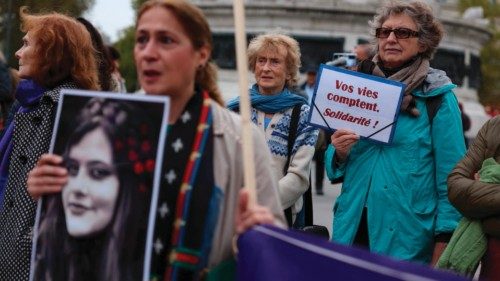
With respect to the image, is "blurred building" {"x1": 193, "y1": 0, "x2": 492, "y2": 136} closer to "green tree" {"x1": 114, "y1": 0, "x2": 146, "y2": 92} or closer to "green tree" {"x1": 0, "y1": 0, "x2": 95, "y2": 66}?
"green tree" {"x1": 0, "y1": 0, "x2": 95, "y2": 66}

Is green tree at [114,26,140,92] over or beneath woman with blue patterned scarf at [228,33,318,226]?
beneath

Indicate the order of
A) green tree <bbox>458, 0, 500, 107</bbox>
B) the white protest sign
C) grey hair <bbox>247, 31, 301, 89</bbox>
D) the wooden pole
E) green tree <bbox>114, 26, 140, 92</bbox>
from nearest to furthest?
the wooden pole < the white protest sign < grey hair <bbox>247, 31, 301, 89</bbox> < green tree <bbox>114, 26, 140, 92</bbox> < green tree <bbox>458, 0, 500, 107</bbox>

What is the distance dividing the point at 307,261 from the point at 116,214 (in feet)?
1.94

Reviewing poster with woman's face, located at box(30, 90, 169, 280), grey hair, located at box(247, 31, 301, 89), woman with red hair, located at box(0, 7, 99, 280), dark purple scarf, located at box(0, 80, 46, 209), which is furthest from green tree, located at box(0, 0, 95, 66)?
poster with woman's face, located at box(30, 90, 169, 280)

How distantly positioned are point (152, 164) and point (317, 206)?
10.6 m

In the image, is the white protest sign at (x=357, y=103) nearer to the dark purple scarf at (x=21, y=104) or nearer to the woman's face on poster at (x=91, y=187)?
the dark purple scarf at (x=21, y=104)

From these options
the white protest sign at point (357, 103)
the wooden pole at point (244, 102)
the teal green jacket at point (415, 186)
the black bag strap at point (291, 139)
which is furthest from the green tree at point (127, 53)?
the wooden pole at point (244, 102)

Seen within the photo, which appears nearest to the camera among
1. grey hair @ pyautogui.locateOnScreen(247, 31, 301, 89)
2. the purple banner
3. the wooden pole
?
the purple banner

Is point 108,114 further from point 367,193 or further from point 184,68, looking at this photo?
point 367,193

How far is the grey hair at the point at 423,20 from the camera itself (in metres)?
5.44

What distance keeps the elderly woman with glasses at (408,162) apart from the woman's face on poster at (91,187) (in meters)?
2.40

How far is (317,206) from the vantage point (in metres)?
13.6

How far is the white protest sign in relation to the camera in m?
5.34

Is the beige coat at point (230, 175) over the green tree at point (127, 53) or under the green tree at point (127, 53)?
over
